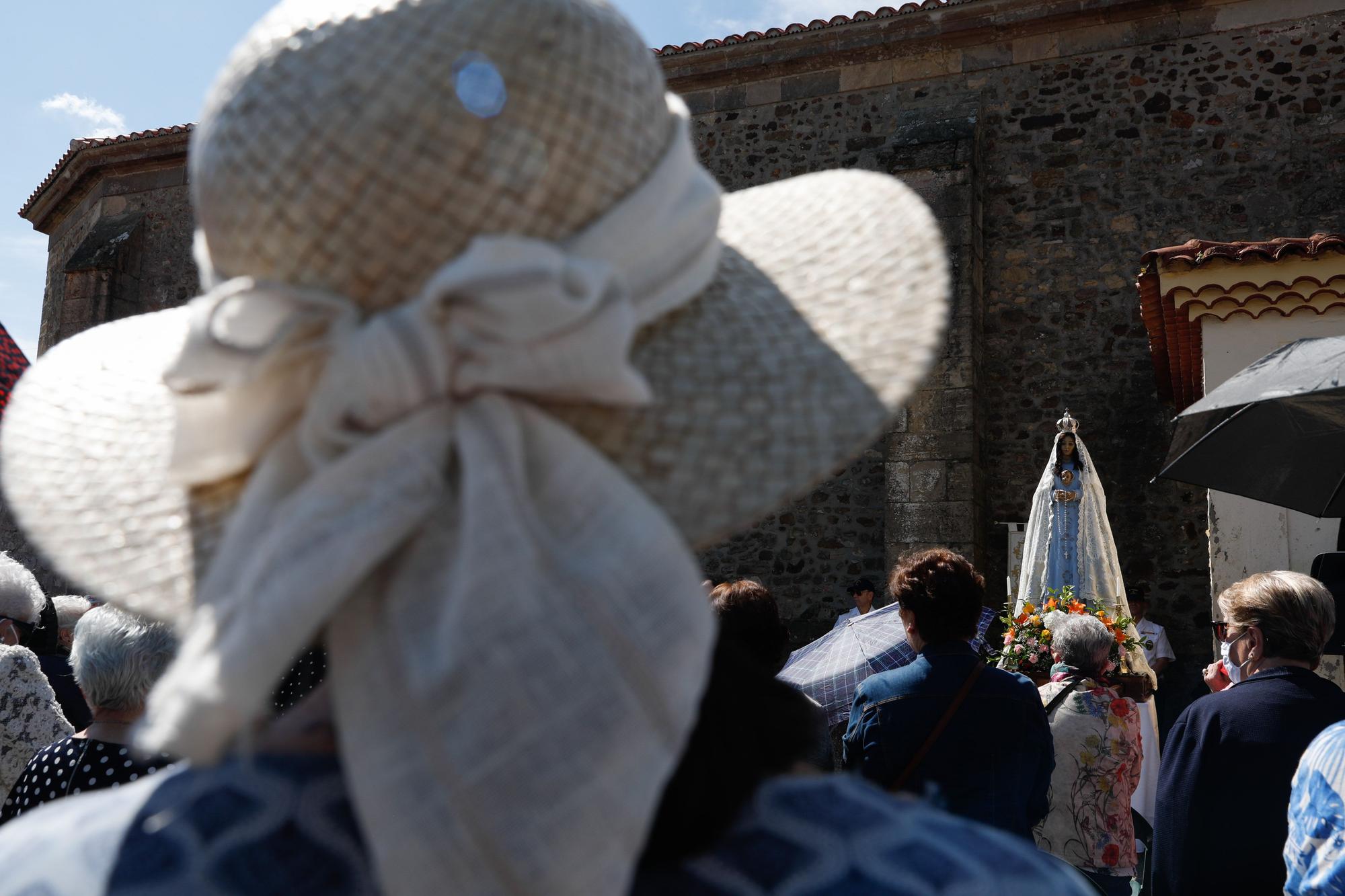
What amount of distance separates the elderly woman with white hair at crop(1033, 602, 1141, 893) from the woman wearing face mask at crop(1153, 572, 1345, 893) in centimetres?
48

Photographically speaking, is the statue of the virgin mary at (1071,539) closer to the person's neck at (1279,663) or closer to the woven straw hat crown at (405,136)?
the person's neck at (1279,663)

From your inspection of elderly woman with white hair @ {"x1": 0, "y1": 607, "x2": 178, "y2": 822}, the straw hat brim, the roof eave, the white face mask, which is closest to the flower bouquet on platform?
the white face mask

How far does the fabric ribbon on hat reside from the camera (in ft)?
1.88

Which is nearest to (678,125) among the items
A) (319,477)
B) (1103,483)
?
(319,477)

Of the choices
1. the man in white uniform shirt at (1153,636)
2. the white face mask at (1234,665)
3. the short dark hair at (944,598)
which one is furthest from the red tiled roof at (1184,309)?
the short dark hair at (944,598)

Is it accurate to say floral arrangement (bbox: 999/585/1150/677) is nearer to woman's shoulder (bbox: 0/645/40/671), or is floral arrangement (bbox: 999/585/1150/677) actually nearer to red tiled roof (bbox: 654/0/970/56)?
woman's shoulder (bbox: 0/645/40/671)

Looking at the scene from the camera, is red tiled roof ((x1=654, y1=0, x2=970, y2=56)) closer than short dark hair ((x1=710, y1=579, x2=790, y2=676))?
No

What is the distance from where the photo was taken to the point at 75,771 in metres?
2.42

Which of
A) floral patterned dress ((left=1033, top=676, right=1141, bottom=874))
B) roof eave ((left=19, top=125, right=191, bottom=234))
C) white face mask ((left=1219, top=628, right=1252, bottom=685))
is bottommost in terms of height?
floral patterned dress ((left=1033, top=676, right=1141, bottom=874))

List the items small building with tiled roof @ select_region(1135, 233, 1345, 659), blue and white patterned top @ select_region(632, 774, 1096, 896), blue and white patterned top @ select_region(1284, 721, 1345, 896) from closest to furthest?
blue and white patterned top @ select_region(632, 774, 1096, 896), blue and white patterned top @ select_region(1284, 721, 1345, 896), small building with tiled roof @ select_region(1135, 233, 1345, 659)

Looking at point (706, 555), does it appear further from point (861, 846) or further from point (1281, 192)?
point (861, 846)

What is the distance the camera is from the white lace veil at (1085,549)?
19.4 feet

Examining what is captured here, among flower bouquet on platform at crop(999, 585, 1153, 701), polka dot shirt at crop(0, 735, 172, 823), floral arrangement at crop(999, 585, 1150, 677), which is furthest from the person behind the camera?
floral arrangement at crop(999, 585, 1150, 677)

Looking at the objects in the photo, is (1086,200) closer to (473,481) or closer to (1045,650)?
(1045,650)
